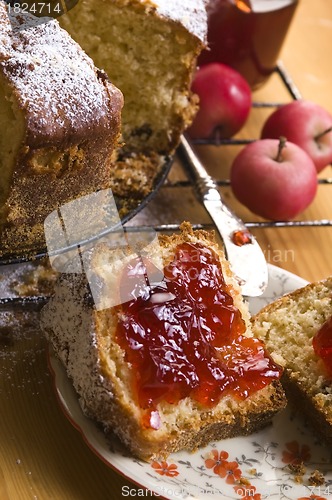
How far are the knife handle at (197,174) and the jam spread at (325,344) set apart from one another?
0.61 metres

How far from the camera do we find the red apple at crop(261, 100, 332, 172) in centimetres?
264

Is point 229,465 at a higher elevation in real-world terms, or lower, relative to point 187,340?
lower

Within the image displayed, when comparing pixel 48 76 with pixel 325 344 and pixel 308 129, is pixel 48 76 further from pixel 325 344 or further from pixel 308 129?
pixel 308 129

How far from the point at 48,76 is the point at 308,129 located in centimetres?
112

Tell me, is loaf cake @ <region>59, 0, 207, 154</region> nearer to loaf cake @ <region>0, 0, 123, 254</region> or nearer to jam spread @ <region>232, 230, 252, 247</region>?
loaf cake @ <region>0, 0, 123, 254</region>

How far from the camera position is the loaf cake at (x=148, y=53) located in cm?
221

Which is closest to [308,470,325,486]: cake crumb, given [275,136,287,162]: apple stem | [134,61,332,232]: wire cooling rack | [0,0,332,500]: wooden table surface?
[0,0,332,500]: wooden table surface

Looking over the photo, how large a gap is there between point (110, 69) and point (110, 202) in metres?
0.46

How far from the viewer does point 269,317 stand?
6.31ft

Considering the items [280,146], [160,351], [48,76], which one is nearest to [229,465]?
[160,351]

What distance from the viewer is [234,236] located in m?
2.15

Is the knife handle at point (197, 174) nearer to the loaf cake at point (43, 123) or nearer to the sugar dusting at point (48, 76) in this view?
the loaf cake at point (43, 123)

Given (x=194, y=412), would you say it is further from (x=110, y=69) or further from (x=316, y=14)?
(x=316, y=14)

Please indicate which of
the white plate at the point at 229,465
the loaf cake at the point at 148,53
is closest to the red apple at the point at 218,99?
the loaf cake at the point at 148,53
